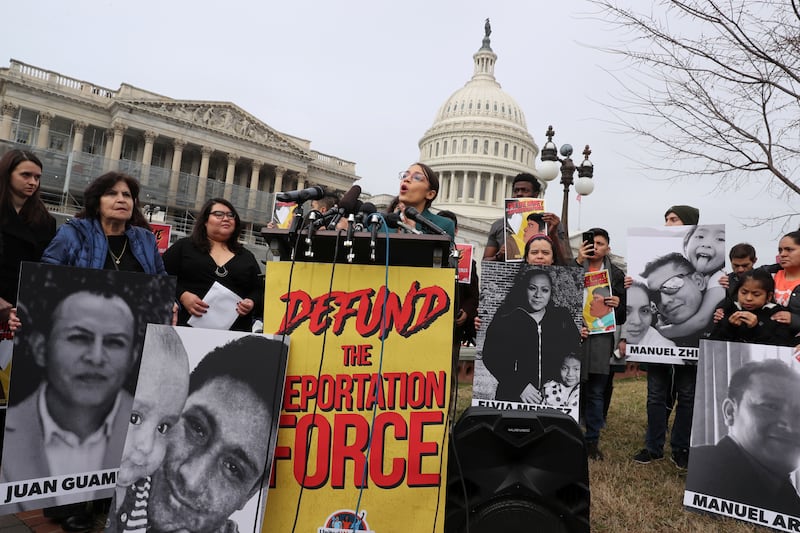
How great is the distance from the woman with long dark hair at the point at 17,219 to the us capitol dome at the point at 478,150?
6341 centimetres

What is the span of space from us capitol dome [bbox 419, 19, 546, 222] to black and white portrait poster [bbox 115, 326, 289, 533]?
64367 millimetres

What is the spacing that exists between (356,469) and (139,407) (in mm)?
883

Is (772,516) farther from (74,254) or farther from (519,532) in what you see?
(74,254)

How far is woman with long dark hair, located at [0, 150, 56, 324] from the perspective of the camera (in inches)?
127

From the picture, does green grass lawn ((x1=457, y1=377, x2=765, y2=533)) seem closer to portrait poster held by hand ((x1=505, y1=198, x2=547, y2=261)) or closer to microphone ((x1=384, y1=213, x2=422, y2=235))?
portrait poster held by hand ((x1=505, y1=198, x2=547, y2=261))

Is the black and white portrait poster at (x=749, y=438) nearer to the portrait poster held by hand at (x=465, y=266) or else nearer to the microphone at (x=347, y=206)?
the portrait poster held by hand at (x=465, y=266)

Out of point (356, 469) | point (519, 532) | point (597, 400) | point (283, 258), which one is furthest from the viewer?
point (597, 400)

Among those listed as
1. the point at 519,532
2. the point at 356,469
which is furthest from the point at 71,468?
the point at 519,532

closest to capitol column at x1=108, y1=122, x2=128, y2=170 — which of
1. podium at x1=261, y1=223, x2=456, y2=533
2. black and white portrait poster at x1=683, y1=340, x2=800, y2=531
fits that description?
podium at x1=261, y1=223, x2=456, y2=533

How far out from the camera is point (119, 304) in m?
2.67

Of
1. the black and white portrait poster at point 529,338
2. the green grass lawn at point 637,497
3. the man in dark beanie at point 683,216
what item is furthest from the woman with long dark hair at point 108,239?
the man in dark beanie at point 683,216

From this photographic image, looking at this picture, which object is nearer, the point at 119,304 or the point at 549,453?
the point at 549,453

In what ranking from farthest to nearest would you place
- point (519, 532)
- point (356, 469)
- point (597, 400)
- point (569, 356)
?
point (597, 400) → point (569, 356) → point (356, 469) → point (519, 532)

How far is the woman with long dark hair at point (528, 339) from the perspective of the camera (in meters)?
3.41
